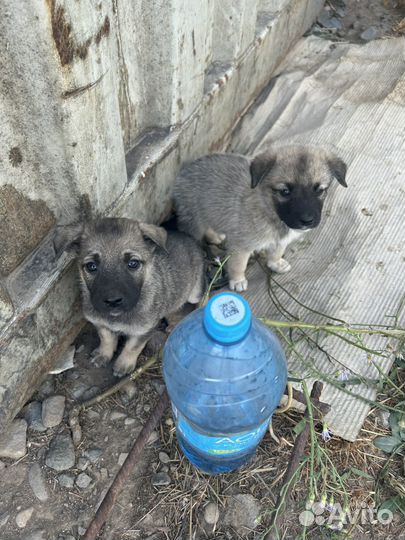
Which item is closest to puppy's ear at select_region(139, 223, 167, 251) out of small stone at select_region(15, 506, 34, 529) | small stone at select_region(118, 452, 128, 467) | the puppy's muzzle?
the puppy's muzzle

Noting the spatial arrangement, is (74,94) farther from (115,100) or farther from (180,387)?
(180,387)

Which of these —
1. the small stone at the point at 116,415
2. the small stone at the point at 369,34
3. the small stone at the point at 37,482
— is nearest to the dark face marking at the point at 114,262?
the small stone at the point at 116,415

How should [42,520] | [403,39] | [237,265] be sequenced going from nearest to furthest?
[42,520]
[237,265]
[403,39]

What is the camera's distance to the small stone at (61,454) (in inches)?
108

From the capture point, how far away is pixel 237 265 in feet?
12.1

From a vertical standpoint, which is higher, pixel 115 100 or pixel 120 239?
pixel 115 100

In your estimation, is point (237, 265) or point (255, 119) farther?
point (255, 119)

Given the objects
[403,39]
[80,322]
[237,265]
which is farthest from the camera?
[403,39]

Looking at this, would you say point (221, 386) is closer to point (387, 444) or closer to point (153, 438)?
point (153, 438)

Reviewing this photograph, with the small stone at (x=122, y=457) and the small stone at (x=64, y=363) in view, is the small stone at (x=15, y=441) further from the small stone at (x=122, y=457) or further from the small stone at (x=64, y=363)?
the small stone at (x=122, y=457)

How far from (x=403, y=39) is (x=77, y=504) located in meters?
5.31

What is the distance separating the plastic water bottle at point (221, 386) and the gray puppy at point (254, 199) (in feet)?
3.44

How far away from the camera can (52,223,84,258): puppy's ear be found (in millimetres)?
2578

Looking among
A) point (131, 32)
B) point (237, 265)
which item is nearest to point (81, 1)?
point (131, 32)
